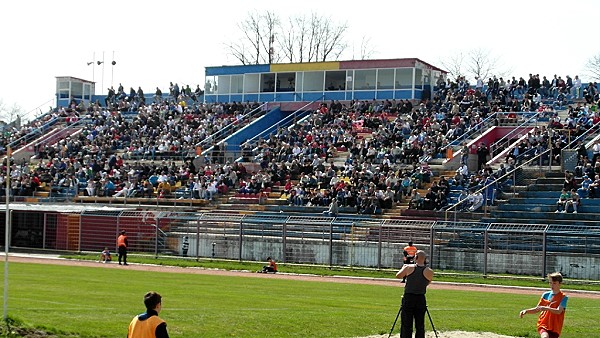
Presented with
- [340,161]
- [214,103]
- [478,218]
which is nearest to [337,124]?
[340,161]

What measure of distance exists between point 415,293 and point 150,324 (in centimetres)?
657

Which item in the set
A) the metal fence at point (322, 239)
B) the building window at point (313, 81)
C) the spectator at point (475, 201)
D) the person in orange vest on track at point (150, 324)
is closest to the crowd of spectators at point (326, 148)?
the spectator at point (475, 201)

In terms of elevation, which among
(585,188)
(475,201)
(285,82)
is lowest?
(475,201)

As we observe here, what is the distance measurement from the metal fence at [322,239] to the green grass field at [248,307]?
7884 mm

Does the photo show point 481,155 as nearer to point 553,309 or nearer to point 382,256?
point 382,256

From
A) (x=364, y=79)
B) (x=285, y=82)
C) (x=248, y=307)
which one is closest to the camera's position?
(x=248, y=307)

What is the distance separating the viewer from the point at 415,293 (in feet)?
54.4

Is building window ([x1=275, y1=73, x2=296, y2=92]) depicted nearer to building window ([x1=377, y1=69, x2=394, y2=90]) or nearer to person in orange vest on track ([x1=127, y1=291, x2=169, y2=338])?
building window ([x1=377, y1=69, x2=394, y2=90])

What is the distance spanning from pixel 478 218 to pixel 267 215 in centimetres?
1013

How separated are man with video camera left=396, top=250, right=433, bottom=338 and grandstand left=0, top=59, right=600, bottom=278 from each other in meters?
25.1

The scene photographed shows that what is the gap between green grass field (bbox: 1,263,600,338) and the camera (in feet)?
63.0

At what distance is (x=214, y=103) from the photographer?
7175 cm

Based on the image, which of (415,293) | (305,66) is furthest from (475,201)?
(415,293)

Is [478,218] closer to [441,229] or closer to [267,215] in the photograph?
[441,229]
